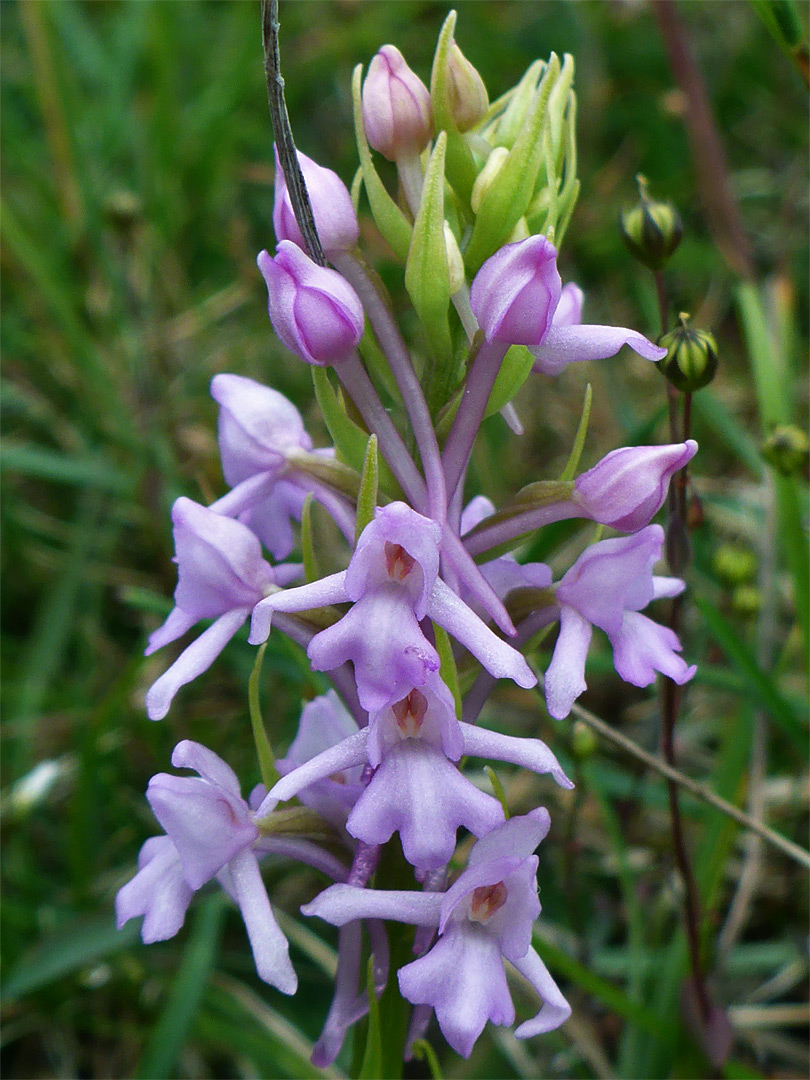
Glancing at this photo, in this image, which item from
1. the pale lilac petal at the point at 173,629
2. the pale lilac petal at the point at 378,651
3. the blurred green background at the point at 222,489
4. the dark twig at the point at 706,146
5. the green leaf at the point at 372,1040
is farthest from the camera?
the dark twig at the point at 706,146

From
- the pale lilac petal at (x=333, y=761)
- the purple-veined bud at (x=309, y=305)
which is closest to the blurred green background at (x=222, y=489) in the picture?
the pale lilac petal at (x=333, y=761)

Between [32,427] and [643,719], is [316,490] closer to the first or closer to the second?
[643,719]

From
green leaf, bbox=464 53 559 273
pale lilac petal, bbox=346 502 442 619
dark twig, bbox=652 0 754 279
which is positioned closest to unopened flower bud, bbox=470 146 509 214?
green leaf, bbox=464 53 559 273

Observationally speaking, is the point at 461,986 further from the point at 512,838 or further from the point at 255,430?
the point at 255,430

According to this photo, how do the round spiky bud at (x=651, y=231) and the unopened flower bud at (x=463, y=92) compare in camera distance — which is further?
the round spiky bud at (x=651, y=231)

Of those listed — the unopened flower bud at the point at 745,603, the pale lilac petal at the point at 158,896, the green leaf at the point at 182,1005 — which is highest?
the pale lilac petal at the point at 158,896

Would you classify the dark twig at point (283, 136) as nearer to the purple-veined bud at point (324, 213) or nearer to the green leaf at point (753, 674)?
the purple-veined bud at point (324, 213)
